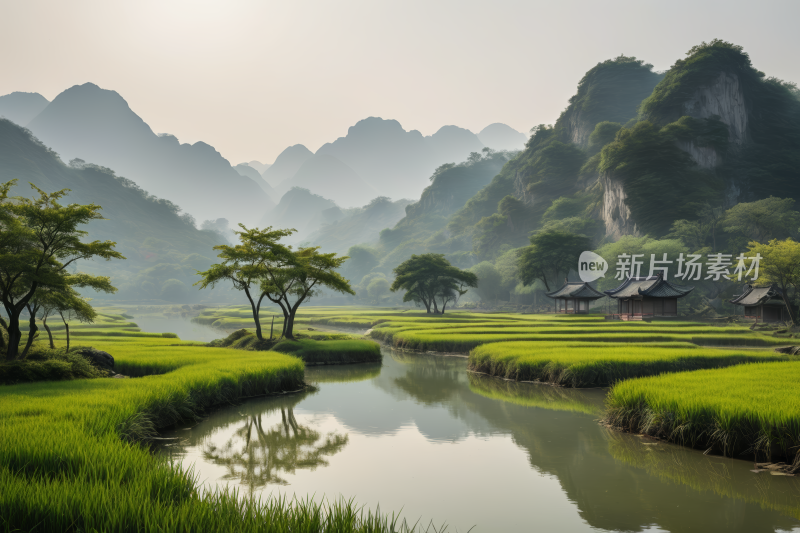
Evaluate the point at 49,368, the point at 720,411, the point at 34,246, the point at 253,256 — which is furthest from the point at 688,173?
the point at 49,368

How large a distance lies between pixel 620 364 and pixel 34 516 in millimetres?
21124

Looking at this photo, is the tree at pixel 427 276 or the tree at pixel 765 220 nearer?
the tree at pixel 427 276

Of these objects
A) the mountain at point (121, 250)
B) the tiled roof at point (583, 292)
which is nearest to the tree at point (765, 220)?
the tiled roof at point (583, 292)

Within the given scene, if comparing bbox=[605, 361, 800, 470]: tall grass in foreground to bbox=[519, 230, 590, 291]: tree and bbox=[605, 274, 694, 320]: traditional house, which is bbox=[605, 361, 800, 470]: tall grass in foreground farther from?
bbox=[519, 230, 590, 291]: tree

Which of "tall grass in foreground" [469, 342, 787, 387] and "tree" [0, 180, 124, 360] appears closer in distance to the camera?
"tree" [0, 180, 124, 360]

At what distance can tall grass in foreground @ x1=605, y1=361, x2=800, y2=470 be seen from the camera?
1073 cm

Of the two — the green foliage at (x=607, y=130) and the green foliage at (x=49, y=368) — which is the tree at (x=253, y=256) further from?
the green foliage at (x=607, y=130)

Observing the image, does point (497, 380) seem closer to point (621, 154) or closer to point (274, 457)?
point (274, 457)

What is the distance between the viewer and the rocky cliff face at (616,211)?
9206 cm

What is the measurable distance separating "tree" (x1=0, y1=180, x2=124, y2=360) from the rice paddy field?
376 cm

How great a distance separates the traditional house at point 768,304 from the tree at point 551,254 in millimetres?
28374

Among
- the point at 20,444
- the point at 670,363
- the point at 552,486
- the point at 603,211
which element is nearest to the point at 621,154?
the point at 603,211

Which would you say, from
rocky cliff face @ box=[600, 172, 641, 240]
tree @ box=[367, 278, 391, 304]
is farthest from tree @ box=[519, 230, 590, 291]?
tree @ box=[367, 278, 391, 304]

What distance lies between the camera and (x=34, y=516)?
5.48m
